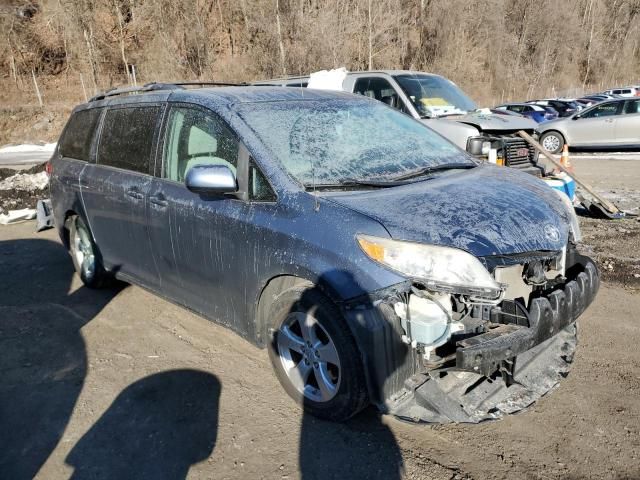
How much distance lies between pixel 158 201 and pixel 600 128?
15155mm

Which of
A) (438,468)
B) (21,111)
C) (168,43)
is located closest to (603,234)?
(438,468)

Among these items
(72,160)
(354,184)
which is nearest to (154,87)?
(72,160)

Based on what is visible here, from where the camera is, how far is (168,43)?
107 feet

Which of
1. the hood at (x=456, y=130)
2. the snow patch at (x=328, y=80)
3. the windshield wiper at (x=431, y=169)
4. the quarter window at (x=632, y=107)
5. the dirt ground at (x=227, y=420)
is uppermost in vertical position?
the snow patch at (x=328, y=80)

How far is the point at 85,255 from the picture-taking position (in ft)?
17.3

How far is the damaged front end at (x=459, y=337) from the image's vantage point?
254 cm

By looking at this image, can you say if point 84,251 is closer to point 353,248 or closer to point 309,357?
point 309,357

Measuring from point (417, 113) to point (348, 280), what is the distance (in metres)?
5.50

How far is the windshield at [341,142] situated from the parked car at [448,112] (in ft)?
9.38

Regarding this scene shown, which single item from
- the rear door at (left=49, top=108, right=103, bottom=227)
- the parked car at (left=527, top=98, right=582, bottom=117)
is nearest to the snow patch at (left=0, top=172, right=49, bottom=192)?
the rear door at (left=49, top=108, right=103, bottom=227)

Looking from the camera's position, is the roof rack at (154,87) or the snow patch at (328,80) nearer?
the roof rack at (154,87)

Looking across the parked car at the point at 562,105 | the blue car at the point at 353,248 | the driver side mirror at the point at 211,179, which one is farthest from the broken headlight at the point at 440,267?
the parked car at the point at 562,105

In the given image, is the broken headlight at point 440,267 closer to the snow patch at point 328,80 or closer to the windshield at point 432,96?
the windshield at point 432,96

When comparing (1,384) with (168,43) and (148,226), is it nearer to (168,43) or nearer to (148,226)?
(148,226)
